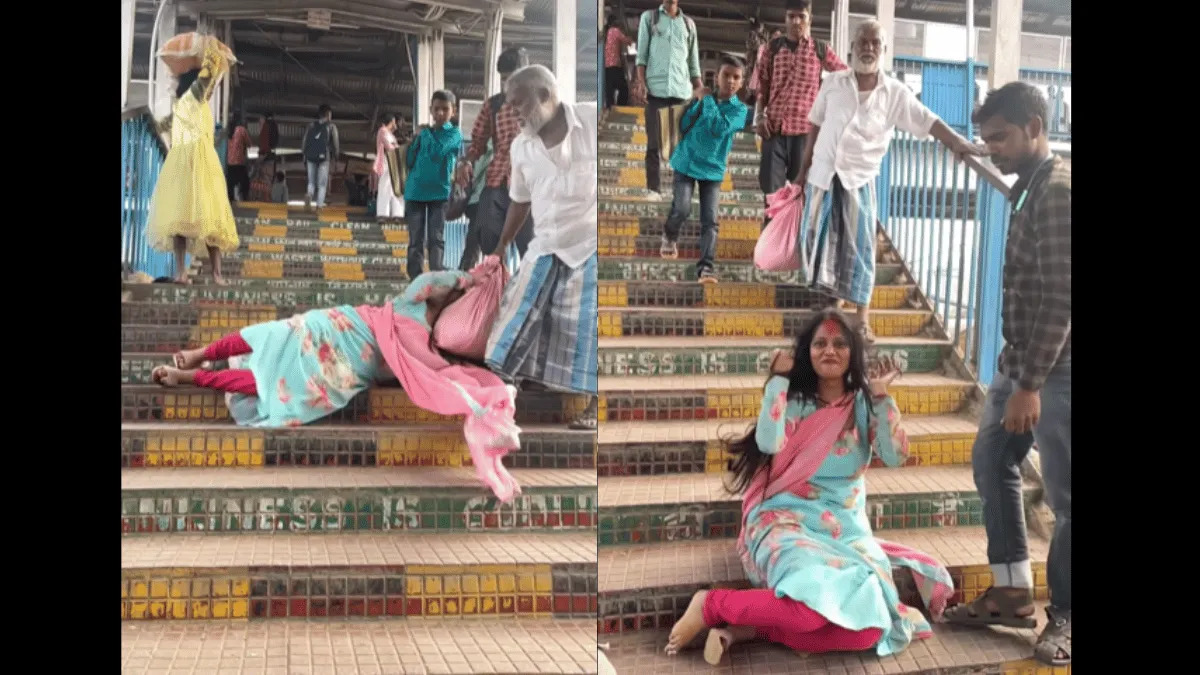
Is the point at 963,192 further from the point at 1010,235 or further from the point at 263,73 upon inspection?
the point at 263,73

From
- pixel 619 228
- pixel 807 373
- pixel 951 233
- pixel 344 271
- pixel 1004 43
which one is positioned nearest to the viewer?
pixel 807 373

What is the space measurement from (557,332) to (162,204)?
1404 mm

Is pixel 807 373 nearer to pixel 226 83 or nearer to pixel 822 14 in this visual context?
pixel 822 14

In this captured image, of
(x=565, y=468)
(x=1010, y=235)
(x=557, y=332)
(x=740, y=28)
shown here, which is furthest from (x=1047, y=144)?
(x=565, y=468)

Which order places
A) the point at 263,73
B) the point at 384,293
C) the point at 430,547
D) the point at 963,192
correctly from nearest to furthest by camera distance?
the point at 430,547 → the point at 963,192 → the point at 263,73 → the point at 384,293

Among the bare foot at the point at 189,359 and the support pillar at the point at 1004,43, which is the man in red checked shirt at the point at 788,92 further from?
the bare foot at the point at 189,359

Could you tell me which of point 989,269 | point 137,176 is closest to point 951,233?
point 989,269

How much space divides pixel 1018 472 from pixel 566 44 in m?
1.64

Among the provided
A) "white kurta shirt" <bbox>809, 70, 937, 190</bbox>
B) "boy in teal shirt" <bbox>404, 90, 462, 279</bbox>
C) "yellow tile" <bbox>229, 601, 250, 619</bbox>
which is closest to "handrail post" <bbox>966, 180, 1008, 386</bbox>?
"white kurta shirt" <bbox>809, 70, 937, 190</bbox>

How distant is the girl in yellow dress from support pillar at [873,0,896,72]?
205 centimetres

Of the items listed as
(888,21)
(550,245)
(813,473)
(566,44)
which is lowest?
(813,473)

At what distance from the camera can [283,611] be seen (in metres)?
2.38

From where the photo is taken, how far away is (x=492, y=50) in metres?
3.08

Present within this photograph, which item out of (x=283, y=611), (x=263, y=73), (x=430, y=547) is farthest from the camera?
(x=263, y=73)
